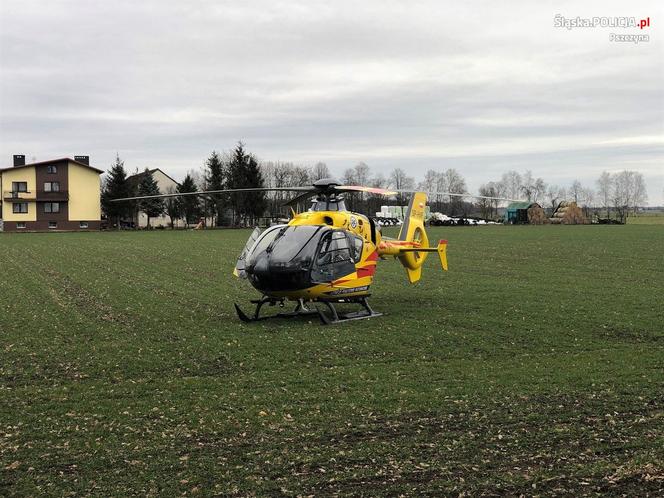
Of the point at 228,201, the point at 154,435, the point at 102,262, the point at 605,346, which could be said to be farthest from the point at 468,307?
the point at 228,201

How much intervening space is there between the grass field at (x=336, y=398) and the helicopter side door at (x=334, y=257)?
4.10ft

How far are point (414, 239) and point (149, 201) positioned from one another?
7639cm

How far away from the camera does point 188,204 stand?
3588 inches

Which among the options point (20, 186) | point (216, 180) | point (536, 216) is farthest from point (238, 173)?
point (536, 216)

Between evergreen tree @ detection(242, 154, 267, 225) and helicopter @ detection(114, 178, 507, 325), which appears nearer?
helicopter @ detection(114, 178, 507, 325)

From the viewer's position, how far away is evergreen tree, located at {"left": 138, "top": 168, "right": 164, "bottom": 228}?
9075cm

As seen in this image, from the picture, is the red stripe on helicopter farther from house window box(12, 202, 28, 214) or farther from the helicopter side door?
house window box(12, 202, 28, 214)

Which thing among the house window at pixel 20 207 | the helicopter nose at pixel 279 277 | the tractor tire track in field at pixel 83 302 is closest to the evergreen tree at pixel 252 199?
the house window at pixel 20 207

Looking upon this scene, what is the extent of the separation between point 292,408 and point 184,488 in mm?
2673

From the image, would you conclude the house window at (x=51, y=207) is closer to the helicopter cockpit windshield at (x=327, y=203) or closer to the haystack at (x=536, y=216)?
the helicopter cockpit windshield at (x=327, y=203)

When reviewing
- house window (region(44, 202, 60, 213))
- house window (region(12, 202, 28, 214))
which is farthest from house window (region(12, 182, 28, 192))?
house window (region(44, 202, 60, 213))

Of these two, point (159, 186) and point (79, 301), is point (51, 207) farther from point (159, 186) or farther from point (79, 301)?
point (79, 301)

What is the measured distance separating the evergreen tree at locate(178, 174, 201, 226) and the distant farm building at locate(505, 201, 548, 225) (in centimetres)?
5164

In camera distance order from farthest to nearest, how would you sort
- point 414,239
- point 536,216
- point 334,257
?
point 536,216 < point 414,239 < point 334,257
